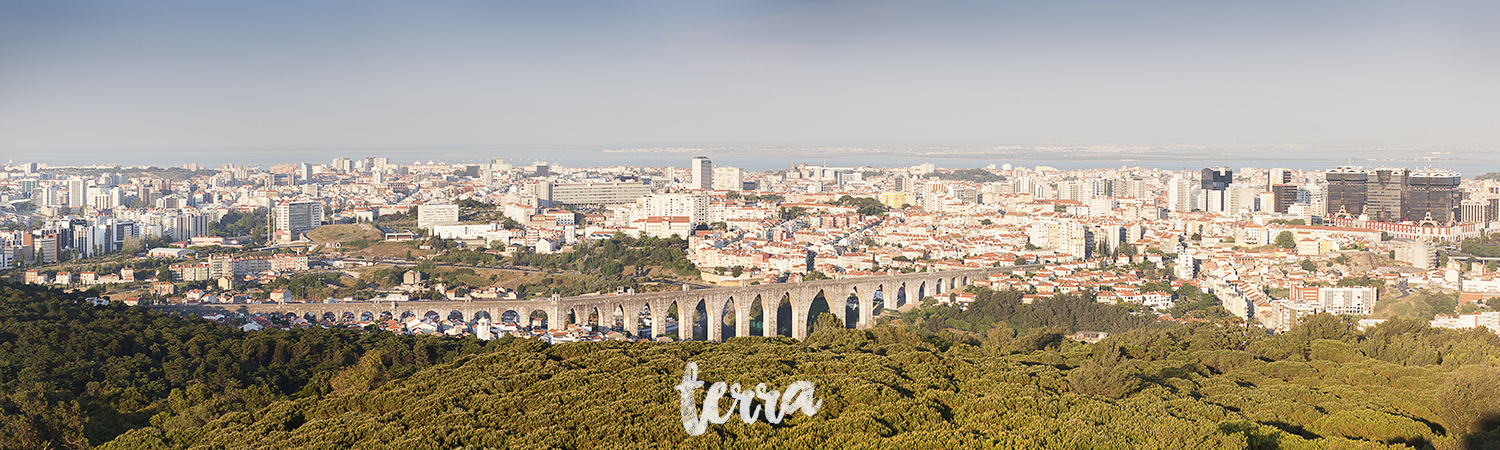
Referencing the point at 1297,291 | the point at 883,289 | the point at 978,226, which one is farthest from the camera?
the point at 978,226

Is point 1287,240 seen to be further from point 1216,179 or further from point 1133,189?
point 1133,189

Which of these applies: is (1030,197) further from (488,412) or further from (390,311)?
(488,412)

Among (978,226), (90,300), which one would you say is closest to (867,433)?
(90,300)

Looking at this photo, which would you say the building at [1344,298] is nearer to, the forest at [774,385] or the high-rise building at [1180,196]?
the forest at [774,385]

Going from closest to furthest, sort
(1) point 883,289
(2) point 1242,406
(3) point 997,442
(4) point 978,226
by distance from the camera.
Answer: (3) point 997,442 < (2) point 1242,406 < (1) point 883,289 < (4) point 978,226

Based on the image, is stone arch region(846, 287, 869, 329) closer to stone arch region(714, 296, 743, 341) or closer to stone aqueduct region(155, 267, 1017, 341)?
stone aqueduct region(155, 267, 1017, 341)

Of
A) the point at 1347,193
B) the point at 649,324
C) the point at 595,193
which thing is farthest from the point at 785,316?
the point at 595,193

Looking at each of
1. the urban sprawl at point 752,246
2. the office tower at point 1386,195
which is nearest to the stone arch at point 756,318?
the urban sprawl at point 752,246
